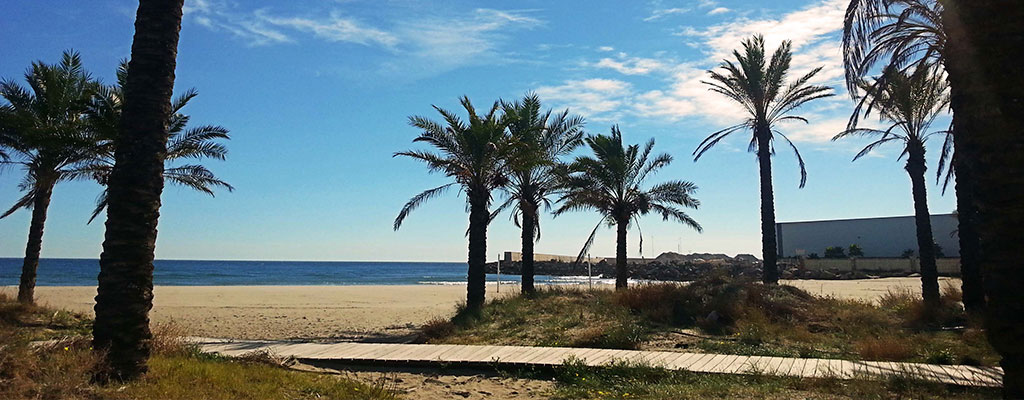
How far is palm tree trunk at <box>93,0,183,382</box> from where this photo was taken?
256 inches

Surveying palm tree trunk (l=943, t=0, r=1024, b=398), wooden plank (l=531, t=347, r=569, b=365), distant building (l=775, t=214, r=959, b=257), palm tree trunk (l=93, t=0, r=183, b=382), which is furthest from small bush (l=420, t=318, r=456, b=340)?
distant building (l=775, t=214, r=959, b=257)

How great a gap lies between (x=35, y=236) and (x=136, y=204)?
47.5ft

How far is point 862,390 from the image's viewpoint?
22.2 ft

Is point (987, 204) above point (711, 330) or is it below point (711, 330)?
above

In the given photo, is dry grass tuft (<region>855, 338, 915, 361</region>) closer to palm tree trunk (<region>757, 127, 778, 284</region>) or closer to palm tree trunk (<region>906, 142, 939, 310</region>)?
palm tree trunk (<region>906, 142, 939, 310</region>)

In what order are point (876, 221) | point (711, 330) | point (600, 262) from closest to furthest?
point (711, 330) < point (876, 221) < point (600, 262)

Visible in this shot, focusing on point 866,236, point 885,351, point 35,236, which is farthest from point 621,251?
point 866,236

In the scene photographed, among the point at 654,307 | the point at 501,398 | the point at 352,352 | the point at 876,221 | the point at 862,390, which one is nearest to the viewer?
the point at 862,390

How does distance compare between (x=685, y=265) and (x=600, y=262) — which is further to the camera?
(x=600, y=262)

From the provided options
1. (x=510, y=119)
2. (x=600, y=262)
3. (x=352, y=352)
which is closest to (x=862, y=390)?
(x=352, y=352)

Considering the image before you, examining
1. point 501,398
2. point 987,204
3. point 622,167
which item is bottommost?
point 501,398

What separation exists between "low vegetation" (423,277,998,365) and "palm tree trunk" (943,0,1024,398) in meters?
4.16

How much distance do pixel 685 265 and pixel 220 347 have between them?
181 ft

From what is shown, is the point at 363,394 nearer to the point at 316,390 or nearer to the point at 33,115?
the point at 316,390
